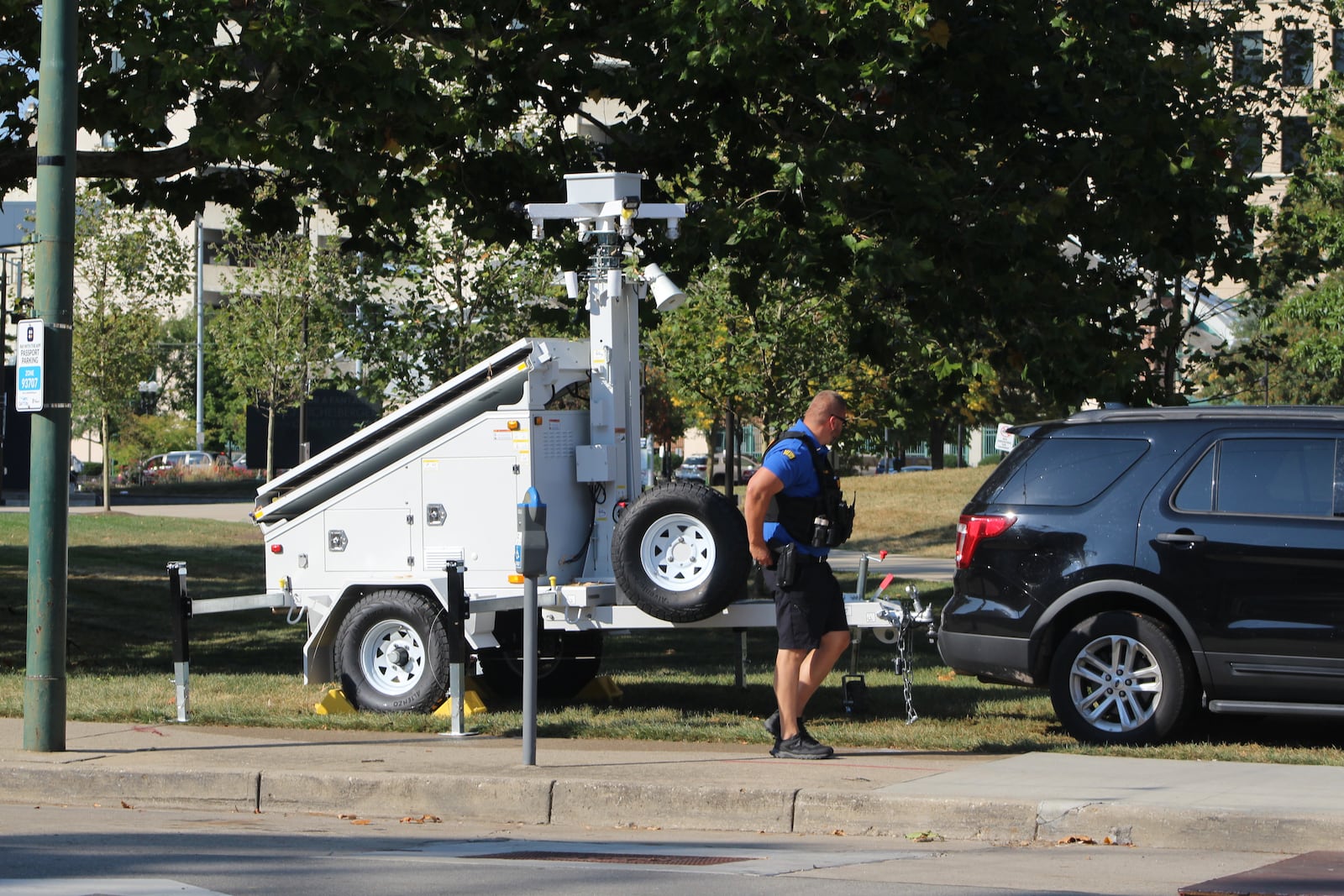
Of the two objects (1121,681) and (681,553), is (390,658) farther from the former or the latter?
(1121,681)

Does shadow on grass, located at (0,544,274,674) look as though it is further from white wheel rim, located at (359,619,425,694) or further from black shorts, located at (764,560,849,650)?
black shorts, located at (764,560,849,650)

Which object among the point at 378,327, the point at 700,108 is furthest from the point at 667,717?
the point at 378,327

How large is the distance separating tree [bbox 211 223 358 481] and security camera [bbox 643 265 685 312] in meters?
30.0

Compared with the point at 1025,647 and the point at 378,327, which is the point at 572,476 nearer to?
the point at 1025,647

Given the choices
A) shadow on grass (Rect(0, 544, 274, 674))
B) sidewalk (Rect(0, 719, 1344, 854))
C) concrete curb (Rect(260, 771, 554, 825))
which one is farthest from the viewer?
shadow on grass (Rect(0, 544, 274, 674))

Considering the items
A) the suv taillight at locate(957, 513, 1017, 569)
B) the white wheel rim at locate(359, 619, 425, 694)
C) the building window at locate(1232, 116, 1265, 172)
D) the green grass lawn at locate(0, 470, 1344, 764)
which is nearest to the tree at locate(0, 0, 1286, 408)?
the building window at locate(1232, 116, 1265, 172)

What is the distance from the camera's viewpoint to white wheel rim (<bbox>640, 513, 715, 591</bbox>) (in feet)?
33.4

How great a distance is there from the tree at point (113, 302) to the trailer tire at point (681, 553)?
30.8 meters

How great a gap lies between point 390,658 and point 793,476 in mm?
3298

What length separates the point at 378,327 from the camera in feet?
79.7

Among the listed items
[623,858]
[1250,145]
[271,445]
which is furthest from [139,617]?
[271,445]

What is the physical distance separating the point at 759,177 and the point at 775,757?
8.37 metres

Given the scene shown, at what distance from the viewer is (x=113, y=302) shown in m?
40.6

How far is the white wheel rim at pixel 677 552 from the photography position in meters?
10.2
